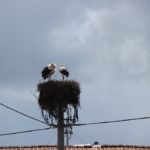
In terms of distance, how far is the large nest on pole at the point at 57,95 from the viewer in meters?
18.2

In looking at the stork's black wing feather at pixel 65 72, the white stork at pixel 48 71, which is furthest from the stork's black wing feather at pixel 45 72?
the stork's black wing feather at pixel 65 72

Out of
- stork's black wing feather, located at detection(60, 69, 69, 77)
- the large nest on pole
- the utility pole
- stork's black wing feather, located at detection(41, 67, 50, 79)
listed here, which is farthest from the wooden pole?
stork's black wing feather, located at detection(60, 69, 69, 77)

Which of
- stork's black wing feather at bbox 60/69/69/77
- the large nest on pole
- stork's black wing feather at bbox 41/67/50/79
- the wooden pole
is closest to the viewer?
the wooden pole

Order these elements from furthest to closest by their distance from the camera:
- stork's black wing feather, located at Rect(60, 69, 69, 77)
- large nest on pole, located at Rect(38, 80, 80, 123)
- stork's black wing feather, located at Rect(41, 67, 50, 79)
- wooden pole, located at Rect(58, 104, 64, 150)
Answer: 1. stork's black wing feather, located at Rect(60, 69, 69, 77)
2. stork's black wing feather, located at Rect(41, 67, 50, 79)
3. large nest on pole, located at Rect(38, 80, 80, 123)
4. wooden pole, located at Rect(58, 104, 64, 150)

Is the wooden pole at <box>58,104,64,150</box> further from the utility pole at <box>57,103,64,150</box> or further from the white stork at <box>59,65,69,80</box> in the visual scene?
the white stork at <box>59,65,69,80</box>

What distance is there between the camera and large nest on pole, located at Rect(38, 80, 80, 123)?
18219 mm

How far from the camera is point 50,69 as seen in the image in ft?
67.8

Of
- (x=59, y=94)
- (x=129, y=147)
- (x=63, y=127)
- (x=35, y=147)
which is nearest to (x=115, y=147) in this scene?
(x=129, y=147)

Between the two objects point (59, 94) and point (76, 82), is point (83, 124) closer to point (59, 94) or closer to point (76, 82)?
point (59, 94)

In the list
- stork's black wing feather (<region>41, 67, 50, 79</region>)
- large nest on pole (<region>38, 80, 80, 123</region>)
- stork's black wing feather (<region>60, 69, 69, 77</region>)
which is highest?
stork's black wing feather (<region>60, 69, 69, 77</region>)

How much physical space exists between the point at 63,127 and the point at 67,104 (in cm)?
156

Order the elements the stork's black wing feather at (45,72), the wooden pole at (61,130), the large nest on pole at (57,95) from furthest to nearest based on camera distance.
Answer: the stork's black wing feather at (45,72)
the large nest on pole at (57,95)
the wooden pole at (61,130)

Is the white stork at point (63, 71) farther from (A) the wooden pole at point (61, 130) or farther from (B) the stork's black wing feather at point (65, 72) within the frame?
(A) the wooden pole at point (61, 130)

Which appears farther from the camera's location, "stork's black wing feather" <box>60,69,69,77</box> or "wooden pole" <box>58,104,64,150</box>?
"stork's black wing feather" <box>60,69,69,77</box>
